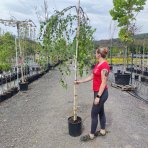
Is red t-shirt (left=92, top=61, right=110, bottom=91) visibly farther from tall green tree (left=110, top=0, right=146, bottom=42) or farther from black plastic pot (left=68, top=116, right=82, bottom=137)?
tall green tree (left=110, top=0, right=146, bottom=42)

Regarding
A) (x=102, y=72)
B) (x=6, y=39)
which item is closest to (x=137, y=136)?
(x=102, y=72)

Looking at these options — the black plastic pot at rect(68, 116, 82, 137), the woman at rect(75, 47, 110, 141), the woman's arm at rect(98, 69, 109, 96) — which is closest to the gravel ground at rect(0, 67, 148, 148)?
the black plastic pot at rect(68, 116, 82, 137)

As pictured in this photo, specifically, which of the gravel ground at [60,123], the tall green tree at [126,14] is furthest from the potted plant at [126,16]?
the gravel ground at [60,123]

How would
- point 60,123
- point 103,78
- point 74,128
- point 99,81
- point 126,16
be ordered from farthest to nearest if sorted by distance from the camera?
point 126,16 < point 60,123 < point 74,128 < point 99,81 < point 103,78

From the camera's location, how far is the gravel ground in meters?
3.92

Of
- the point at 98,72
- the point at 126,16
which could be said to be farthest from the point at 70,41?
the point at 126,16

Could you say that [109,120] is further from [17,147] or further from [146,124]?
[17,147]

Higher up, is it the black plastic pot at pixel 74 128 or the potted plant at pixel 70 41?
the potted plant at pixel 70 41

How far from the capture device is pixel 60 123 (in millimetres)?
4859

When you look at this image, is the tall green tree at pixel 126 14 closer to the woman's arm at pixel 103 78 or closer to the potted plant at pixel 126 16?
the potted plant at pixel 126 16

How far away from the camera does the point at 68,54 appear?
4.30 meters

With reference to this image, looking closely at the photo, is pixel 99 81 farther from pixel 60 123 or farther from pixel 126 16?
pixel 126 16

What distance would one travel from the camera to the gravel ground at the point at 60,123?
3.92 m

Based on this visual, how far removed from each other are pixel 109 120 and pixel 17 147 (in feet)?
6.72
